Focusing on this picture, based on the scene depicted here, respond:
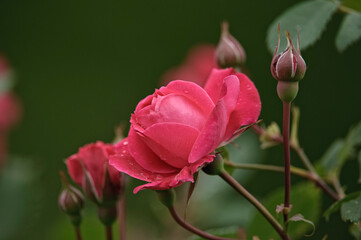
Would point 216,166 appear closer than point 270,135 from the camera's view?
Yes

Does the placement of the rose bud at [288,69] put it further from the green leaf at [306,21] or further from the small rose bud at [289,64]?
the green leaf at [306,21]

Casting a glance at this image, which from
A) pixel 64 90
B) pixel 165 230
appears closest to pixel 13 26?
pixel 64 90

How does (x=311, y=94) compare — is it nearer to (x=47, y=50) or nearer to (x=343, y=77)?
(x=343, y=77)

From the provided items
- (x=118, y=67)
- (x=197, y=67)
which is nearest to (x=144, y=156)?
(x=197, y=67)

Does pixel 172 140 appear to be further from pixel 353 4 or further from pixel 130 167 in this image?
pixel 353 4

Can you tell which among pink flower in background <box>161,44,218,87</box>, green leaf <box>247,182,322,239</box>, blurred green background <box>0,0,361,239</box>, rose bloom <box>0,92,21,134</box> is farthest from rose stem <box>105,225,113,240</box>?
blurred green background <box>0,0,361,239</box>

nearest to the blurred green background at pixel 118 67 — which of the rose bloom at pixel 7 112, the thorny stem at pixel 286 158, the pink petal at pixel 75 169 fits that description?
the rose bloom at pixel 7 112
